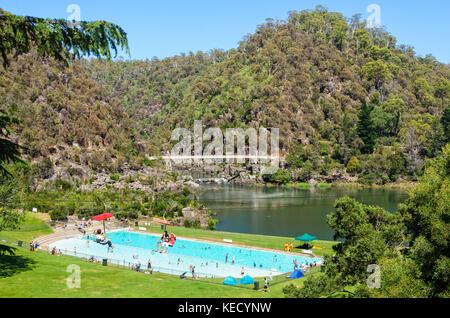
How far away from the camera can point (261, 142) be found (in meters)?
143

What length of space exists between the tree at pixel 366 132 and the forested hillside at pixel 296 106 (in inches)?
13.6

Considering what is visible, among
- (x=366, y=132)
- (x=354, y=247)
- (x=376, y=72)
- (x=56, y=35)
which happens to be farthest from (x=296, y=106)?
(x=56, y=35)

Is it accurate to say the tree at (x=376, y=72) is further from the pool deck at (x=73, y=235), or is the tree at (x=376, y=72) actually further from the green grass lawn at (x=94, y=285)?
the green grass lawn at (x=94, y=285)

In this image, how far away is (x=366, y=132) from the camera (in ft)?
454

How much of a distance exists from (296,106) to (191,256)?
119863mm

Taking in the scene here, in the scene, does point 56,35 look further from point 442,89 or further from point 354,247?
point 442,89

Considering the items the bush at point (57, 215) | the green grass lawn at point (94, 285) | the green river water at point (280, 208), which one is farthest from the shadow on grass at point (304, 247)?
the bush at point (57, 215)

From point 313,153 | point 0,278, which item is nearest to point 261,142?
point 313,153

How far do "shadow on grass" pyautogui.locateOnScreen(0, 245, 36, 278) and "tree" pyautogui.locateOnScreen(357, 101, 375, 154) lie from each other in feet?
420

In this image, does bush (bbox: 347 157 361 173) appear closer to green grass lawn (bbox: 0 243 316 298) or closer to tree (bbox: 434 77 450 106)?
tree (bbox: 434 77 450 106)

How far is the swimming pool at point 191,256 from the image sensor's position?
3575 cm

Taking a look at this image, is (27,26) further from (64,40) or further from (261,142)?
Answer: (261,142)

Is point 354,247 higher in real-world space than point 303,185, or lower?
higher

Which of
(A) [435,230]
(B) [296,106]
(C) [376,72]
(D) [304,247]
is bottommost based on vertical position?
(D) [304,247]
